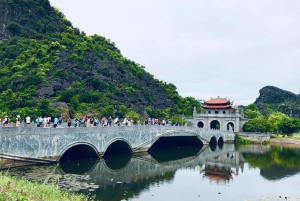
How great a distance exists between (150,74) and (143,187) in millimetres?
65792

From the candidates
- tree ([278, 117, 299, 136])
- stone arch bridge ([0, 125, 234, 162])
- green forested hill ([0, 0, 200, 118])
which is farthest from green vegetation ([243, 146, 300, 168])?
green forested hill ([0, 0, 200, 118])

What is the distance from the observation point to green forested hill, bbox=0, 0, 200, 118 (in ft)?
165

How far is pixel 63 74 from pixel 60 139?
115 feet

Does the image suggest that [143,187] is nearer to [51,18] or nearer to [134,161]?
[134,161]

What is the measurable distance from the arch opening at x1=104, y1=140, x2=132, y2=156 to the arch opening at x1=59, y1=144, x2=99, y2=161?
3754 millimetres

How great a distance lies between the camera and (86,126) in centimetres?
2747

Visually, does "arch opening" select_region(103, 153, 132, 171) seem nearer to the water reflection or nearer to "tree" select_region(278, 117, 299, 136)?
the water reflection

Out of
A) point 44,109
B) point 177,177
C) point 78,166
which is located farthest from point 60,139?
point 44,109

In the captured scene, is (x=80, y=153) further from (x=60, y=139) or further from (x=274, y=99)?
A: (x=274, y=99)

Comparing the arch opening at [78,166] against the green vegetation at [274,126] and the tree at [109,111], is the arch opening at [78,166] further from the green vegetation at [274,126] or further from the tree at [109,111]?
the green vegetation at [274,126]

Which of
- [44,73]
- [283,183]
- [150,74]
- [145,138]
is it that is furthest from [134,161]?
[150,74]

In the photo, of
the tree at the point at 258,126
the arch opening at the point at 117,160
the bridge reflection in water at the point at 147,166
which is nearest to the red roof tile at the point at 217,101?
the tree at the point at 258,126

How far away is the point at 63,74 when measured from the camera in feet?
187

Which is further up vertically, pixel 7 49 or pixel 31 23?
pixel 31 23
